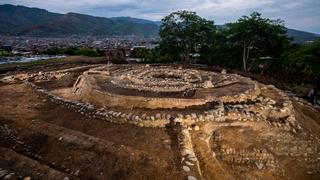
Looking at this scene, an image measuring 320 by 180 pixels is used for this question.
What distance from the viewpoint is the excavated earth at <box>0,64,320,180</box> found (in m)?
9.80

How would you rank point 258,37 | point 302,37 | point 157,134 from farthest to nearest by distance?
point 302,37 < point 258,37 < point 157,134

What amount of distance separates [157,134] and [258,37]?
2515cm

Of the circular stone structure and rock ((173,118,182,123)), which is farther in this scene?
the circular stone structure

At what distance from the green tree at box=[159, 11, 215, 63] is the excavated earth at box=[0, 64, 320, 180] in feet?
63.1

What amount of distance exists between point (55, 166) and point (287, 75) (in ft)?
85.1

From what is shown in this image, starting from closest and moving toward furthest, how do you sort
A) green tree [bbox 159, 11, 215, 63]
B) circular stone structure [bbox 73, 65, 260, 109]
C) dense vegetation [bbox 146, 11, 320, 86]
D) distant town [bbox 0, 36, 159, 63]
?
1. circular stone structure [bbox 73, 65, 260, 109]
2. dense vegetation [bbox 146, 11, 320, 86]
3. green tree [bbox 159, 11, 215, 63]
4. distant town [bbox 0, 36, 159, 63]

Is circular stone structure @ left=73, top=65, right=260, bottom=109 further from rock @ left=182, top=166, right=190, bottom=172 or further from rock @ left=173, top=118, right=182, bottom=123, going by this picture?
rock @ left=182, top=166, right=190, bottom=172

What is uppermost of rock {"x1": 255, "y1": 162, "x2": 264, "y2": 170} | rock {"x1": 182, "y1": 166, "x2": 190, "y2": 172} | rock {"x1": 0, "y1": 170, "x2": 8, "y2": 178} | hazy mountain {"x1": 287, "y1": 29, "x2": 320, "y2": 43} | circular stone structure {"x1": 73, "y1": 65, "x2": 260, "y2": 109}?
hazy mountain {"x1": 287, "y1": 29, "x2": 320, "y2": 43}

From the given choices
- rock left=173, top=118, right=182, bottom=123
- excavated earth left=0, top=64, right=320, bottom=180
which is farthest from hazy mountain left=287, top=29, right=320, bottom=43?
rock left=173, top=118, right=182, bottom=123

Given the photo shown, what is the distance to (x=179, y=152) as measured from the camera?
1052cm

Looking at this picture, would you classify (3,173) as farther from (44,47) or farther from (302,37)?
(302,37)

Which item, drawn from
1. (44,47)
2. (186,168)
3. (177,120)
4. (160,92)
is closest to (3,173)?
(186,168)

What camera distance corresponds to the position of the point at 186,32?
37.0m

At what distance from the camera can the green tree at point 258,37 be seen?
106 ft
